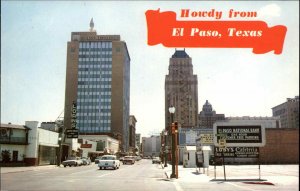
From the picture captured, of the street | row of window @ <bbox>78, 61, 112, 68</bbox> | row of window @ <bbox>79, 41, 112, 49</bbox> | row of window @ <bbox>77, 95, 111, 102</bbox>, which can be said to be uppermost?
row of window @ <bbox>79, 41, 112, 49</bbox>

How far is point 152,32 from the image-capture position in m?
13.6

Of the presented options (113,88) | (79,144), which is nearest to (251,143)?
(79,144)

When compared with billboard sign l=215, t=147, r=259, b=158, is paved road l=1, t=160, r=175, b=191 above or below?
below

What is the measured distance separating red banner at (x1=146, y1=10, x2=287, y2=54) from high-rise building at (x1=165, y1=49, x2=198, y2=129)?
136581mm

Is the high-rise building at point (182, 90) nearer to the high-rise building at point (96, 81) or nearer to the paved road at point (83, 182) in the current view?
the high-rise building at point (96, 81)

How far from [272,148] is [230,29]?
61472 millimetres

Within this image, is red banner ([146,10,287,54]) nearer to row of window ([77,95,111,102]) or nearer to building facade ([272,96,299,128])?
building facade ([272,96,299,128])

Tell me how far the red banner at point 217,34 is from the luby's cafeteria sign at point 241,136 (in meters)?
13.9

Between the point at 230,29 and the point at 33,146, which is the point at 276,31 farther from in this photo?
the point at 33,146

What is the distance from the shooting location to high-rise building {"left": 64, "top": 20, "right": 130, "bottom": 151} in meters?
161

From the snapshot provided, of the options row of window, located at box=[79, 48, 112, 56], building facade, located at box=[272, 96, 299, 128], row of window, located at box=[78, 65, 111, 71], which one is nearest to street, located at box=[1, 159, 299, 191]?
building facade, located at box=[272, 96, 299, 128]

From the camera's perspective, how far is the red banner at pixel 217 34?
528 inches

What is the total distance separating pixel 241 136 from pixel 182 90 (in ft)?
427

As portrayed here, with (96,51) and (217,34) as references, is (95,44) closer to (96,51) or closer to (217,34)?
(96,51)
